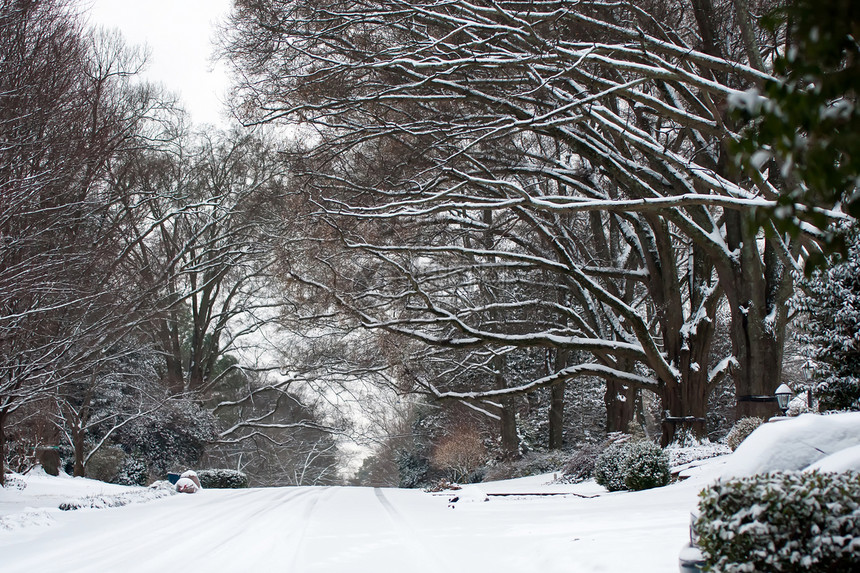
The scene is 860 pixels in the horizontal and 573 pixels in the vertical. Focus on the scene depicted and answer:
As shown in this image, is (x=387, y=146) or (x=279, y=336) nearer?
(x=387, y=146)

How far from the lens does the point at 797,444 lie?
5.17 metres

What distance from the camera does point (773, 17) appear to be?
1.95 metres

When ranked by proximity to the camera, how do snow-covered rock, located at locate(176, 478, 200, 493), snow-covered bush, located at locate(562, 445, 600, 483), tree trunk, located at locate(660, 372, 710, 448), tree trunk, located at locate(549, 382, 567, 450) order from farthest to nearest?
1. tree trunk, located at locate(549, 382, 567, 450)
2. snow-covered rock, located at locate(176, 478, 200, 493)
3. snow-covered bush, located at locate(562, 445, 600, 483)
4. tree trunk, located at locate(660, 372, 710, 448)

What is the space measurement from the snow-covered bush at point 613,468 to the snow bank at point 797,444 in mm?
8803

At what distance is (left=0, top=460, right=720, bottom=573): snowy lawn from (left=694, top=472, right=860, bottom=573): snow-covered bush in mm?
1633

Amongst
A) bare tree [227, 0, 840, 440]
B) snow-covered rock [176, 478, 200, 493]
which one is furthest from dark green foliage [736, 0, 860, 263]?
snow-covered rock [176, 478, 200, 493]

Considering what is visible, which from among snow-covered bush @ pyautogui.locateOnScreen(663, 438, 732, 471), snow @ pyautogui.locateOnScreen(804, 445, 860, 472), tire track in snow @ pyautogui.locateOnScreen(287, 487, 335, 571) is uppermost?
snow @ pyautogui.locateOnScreen(804, 445, 860, 472)

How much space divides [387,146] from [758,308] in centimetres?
899

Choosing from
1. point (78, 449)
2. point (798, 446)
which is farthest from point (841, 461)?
point (78, 449)

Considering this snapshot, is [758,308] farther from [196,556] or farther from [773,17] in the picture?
[773,17]

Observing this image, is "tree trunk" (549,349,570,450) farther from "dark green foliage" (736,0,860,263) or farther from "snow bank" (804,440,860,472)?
"dark green foliage" (736,0,860,263)

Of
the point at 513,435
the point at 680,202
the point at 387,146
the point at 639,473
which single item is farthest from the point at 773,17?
the point at 513,435

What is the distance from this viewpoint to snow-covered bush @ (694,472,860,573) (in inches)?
149

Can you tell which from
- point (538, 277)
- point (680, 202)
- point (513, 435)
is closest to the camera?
point (680, 202)
